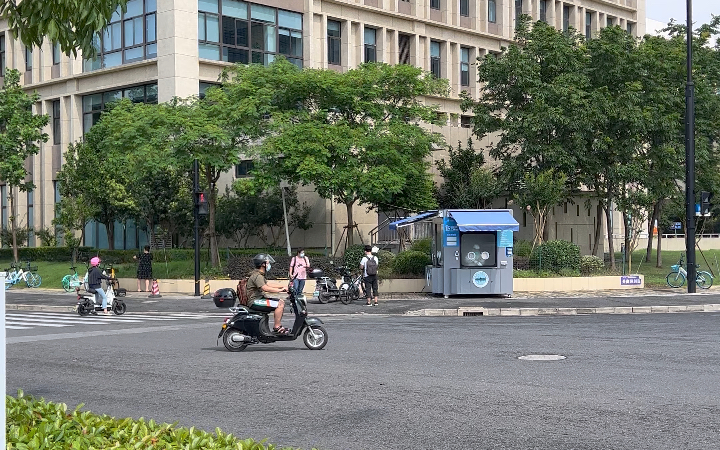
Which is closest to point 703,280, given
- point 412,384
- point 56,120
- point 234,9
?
point 412,384

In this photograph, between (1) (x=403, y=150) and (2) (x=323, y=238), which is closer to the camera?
(1) (x=403, y=150)

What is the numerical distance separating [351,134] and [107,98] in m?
19.8

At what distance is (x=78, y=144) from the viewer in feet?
157

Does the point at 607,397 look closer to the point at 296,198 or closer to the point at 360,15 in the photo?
the point at 296,198

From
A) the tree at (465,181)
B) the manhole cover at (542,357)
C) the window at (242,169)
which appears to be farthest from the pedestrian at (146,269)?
the manhole cover at (542,357)

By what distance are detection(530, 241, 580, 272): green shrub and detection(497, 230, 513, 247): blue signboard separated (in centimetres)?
443

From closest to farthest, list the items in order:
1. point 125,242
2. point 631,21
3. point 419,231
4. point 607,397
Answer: point 607,397 < point 419,231 < point 125,242 < point 631,21

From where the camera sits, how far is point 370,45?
53.4 m

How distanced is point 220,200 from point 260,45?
30.2ft

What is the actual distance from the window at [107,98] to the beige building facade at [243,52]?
0.20 feet

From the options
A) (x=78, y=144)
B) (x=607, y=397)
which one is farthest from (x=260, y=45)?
(x=607, y=397)

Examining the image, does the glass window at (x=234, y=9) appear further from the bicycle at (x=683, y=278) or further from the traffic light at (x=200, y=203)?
the bicycle at (x=683, y=278)

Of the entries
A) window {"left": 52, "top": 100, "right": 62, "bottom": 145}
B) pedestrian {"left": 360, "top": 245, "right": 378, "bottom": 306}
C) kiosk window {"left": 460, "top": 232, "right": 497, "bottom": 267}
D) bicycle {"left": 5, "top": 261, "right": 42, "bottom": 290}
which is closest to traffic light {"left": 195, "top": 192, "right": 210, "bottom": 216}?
pedestrian {"left": 360, "top": 245, "right": 378, "bottom": 306}

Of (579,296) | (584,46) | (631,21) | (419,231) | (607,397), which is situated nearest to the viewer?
(607,397)
